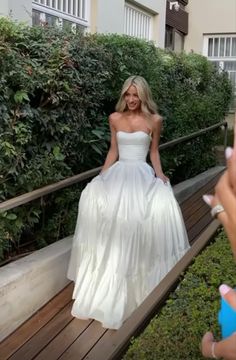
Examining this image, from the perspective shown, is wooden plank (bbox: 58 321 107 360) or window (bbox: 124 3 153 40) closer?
wooden plank (bbox: 58 321 107 360)

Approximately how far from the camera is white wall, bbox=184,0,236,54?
18250mm

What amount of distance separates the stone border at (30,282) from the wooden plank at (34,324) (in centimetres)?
4

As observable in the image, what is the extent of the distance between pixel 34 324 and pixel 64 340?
1.14ft

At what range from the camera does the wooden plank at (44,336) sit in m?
3.56

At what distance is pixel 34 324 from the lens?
399 cm

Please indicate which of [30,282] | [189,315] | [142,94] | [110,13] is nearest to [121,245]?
[30,282]

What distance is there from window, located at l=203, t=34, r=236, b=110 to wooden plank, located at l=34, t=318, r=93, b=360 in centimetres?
1613

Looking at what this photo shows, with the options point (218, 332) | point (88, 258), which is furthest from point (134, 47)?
point (218, 332)

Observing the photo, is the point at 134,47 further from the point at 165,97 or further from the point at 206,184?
the point at 206,184

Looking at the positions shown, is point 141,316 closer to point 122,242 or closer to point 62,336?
point 62,336

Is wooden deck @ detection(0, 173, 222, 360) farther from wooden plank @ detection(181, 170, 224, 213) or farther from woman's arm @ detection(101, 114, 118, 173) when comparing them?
wooden plank @ detection(181, 170, 224, 213)

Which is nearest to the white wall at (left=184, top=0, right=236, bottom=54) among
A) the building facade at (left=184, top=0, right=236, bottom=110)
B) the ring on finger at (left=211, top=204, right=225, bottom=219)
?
the building facade at (left=184, top=0, right=236, bottom=110)

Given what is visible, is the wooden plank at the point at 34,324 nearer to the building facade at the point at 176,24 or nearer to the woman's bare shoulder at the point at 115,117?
the woman's bare shoulder at the point at 115,117

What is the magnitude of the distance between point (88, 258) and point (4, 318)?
811 mm
